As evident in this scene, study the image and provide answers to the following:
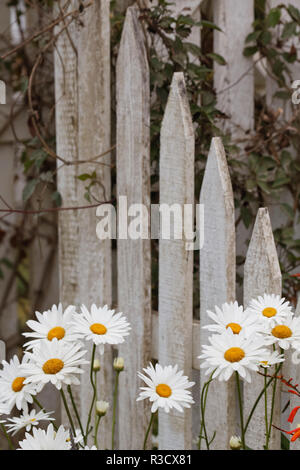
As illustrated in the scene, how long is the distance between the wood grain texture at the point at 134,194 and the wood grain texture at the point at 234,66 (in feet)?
1.04

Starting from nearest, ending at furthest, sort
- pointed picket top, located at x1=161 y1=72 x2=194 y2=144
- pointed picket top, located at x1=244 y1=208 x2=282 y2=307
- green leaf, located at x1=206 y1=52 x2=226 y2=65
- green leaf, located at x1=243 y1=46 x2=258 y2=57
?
pointed picket top, located at x1=244 y1=208 x2=282 y2=307 < pointed picket top, located at x1=161 y1=72 x2=194 y2=144 < green leaf, located at x1=206 y1=52 x2=226 y2=65 < green leaf, located at x1=243 y1=46 x2=258 y2=57

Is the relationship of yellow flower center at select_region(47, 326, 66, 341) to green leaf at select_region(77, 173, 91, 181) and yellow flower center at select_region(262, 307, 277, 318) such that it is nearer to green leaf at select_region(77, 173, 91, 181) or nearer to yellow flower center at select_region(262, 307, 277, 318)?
yellow flower center at select_region(262, 307, 277, 318)

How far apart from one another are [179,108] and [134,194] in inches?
9.3

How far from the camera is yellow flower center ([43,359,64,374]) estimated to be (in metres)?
0.71

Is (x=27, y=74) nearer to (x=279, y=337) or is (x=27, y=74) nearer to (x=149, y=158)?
(x=149, y=158)

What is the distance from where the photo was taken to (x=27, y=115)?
176 centimetres

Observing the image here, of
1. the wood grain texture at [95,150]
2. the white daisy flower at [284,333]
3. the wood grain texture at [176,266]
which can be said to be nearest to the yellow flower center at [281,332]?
the white daisy flower at [284,333]

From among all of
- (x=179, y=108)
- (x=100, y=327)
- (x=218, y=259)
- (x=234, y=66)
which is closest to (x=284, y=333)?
(x=100, y=327)

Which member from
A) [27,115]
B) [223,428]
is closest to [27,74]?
[27,115]

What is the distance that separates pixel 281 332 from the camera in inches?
31.6

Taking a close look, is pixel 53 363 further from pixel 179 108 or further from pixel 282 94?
pixel 282 94

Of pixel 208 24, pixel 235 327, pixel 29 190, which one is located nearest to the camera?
pixel 235 327

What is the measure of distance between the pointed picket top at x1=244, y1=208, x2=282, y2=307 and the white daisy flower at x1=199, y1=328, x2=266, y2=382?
449 millimetres

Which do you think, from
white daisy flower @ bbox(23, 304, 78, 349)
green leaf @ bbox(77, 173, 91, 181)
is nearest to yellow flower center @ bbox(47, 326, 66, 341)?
white daisy flower @ bbox(23, 304, 78, 349)
